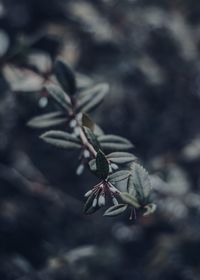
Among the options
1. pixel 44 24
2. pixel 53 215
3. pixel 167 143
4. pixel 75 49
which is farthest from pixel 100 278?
pixel 44 24

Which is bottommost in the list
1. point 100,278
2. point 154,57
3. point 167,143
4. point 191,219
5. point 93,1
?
point 100,278

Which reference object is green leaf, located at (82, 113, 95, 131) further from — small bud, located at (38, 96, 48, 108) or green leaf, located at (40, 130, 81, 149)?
small bud, located at (38, 96, 48, 108)

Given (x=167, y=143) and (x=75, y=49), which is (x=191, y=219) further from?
(x=75, y=49)

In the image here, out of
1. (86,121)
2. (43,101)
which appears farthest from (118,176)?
(43,101)

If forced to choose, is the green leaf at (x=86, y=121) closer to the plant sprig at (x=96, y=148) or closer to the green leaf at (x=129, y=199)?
the plant sprig at (x=96, y=148)

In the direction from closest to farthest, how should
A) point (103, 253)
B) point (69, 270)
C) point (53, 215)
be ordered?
point (69, 270) < point (103, 253) < point (53, 215)

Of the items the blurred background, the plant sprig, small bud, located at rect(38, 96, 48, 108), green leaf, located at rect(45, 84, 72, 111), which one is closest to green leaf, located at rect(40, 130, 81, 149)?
the plant sprig
